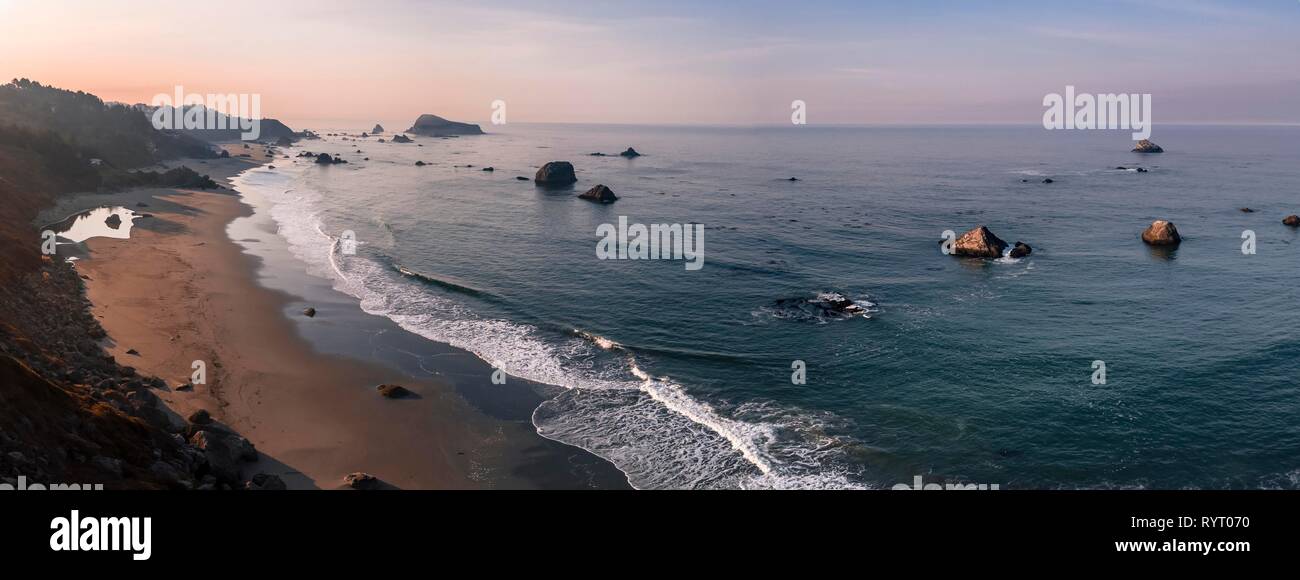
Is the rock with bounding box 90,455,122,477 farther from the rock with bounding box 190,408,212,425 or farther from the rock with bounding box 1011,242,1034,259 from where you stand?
the rock with bounding box 1011,242,1034,259

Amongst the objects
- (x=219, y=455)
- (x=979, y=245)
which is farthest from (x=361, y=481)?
(x=979, y=245)

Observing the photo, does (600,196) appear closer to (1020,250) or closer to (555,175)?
(555,175)

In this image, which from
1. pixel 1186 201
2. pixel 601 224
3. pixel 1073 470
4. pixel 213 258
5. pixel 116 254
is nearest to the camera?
pixel 1073 470

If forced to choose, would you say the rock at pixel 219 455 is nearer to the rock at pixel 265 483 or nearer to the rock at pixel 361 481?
the rock at pixel 265 483

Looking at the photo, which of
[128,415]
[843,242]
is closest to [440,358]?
[128,415]
